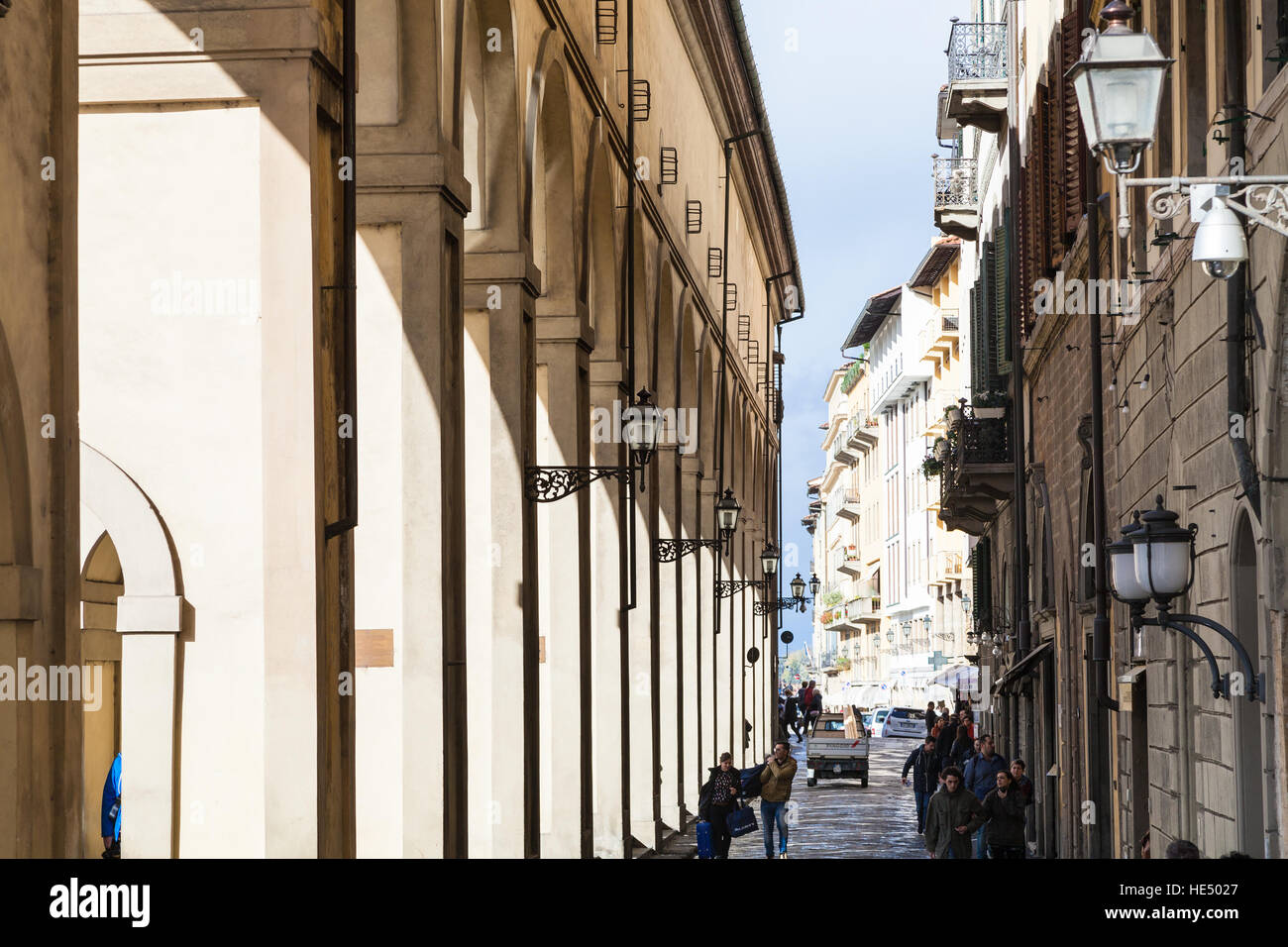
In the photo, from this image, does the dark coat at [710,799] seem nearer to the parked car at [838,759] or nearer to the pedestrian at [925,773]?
the pedestrian at [925,773]

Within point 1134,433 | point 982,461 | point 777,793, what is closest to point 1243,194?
point 1134,433

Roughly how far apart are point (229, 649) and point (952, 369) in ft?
179

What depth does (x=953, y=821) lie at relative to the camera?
16344 millimetres

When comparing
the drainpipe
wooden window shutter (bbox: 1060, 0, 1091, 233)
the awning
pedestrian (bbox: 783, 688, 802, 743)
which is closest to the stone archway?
the drainpipe

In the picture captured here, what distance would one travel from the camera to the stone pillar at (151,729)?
28.9 ft

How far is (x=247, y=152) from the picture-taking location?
898 centimetres

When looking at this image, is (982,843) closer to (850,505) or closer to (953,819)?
(953,819)

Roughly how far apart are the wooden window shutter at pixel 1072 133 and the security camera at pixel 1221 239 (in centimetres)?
936

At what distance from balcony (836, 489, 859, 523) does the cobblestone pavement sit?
5617 cm

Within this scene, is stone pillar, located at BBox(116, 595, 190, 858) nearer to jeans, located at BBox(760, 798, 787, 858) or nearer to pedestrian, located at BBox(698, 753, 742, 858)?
pedestrian, located at BBox(698, 753, 742, 858)

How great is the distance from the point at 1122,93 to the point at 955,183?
3553 centimetres

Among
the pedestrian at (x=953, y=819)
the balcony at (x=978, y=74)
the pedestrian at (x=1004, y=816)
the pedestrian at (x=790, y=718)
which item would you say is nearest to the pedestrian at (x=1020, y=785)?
the pedestrian at (x=1004, y=816)

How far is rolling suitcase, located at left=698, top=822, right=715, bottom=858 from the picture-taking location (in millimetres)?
18953

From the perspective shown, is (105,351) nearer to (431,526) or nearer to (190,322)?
(190,322)
